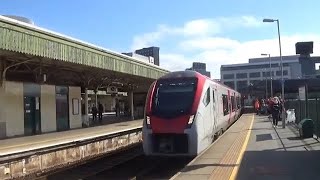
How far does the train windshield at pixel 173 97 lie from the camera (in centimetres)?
1603

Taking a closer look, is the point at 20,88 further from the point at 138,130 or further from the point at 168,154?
the point at 168,154

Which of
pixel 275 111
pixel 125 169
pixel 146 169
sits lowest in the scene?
pixel 125 169

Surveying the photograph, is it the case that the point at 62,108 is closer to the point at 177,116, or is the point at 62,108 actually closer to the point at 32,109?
the point at 32,109

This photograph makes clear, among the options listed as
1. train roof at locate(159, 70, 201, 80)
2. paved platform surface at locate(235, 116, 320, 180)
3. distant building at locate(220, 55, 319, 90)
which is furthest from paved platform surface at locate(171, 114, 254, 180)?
distant building at locate(220, 55, 319, 90)

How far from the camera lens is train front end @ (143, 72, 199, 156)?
15547 millimetres

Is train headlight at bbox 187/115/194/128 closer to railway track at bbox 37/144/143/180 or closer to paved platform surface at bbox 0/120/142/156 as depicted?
railway track at bbox 37/144/143/180

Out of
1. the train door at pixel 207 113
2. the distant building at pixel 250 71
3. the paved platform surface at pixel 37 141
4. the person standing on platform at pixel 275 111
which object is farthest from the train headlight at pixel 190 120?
the distant building at pixel 250 71

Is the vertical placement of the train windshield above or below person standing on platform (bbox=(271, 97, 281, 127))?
above

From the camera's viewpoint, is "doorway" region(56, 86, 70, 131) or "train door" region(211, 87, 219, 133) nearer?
"train door" region(211, 87, 219, 133)

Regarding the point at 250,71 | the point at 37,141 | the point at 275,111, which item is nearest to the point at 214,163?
the point at 37,141

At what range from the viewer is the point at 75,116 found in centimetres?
3481

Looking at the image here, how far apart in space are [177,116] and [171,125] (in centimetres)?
36

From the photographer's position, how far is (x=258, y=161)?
47.2 ft

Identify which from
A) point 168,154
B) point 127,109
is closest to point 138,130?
point 168,154
